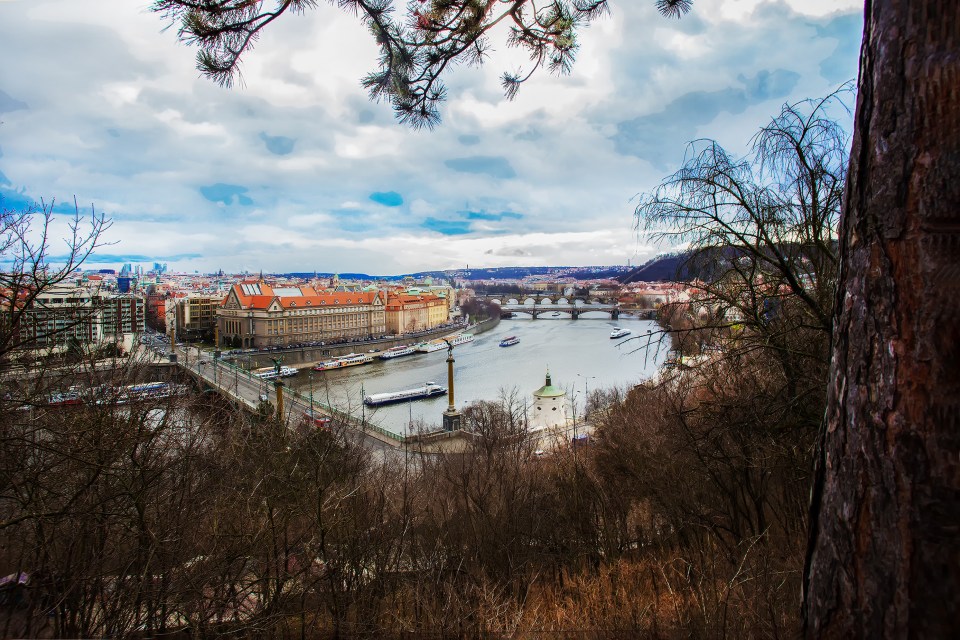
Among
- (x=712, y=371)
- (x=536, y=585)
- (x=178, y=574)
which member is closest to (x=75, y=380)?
(x=178, y=574)

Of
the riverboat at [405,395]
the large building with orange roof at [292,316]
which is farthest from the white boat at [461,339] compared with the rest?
the riverboat at [405,395]

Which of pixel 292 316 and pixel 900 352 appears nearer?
pixel 900 352

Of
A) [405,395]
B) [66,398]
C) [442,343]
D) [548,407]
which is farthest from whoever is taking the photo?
[442,343]

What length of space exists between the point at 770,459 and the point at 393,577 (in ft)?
8.33

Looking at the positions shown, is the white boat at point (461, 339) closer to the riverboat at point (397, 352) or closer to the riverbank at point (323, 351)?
the riverbank at point (323, 351)

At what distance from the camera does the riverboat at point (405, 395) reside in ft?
52.7

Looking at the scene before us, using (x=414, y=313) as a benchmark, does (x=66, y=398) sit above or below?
above

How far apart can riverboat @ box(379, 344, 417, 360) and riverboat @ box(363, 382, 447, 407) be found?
9741 mm

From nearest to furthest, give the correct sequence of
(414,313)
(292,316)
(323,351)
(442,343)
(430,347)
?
(323,351) → (430,347) → (292,316) → (442,343) → (414,313)

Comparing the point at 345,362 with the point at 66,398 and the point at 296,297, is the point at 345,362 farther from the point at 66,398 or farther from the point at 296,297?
the point at 66,398

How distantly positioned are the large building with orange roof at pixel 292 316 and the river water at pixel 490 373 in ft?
22.5

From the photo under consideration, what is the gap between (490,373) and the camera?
20.4 m

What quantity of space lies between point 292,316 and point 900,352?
32137 millimetres

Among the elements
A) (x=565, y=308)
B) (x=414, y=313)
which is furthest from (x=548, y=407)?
(x=565, y=308)
